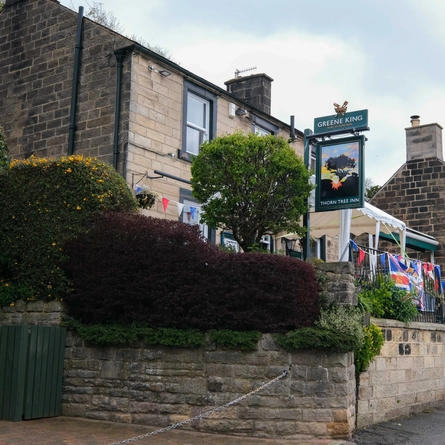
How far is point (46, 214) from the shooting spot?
1126 centimetres

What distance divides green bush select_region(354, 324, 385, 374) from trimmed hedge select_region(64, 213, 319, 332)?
1062 mm

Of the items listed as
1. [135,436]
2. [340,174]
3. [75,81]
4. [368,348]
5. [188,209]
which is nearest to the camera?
[135,436]

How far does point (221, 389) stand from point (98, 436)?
6.31 feet

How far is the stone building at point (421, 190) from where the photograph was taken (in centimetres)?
2284

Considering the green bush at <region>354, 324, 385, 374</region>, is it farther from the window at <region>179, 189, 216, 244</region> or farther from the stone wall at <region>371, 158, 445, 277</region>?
the stone wall at <region>371, 158, 445, 277</region>

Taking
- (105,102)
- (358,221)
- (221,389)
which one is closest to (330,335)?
(221,389)

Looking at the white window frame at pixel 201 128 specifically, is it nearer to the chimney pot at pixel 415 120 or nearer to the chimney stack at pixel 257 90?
the chimney stack at pixel 257 90

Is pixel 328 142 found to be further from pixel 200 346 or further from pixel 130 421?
pixel 130 421

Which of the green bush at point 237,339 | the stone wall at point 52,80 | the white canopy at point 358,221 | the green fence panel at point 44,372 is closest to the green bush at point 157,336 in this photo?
the green bush at point 237,339

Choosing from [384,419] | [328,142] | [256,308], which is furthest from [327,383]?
[328,142]

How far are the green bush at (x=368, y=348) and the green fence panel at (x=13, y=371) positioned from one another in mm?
5247

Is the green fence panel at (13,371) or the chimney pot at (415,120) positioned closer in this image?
the green fence panel at (13,371)

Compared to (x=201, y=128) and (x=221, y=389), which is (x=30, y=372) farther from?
(x=201, y=128)

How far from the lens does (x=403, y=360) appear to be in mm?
12359
